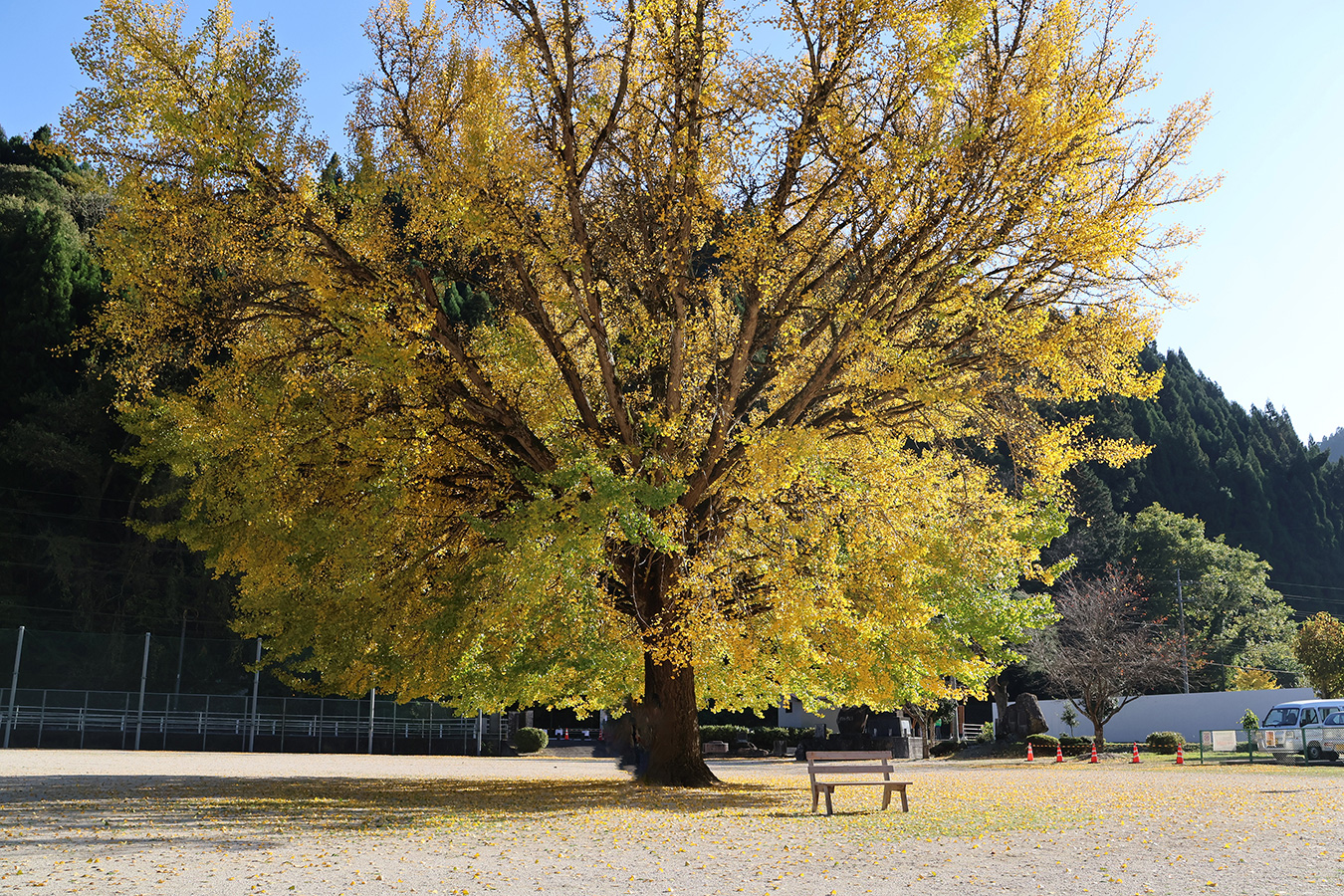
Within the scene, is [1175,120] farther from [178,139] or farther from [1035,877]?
[178,139]

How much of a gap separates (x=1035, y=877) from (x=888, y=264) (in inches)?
348

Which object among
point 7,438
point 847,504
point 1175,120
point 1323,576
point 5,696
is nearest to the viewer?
point 1175,120

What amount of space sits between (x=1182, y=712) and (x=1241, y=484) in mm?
47146

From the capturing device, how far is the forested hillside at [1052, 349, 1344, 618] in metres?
82.6

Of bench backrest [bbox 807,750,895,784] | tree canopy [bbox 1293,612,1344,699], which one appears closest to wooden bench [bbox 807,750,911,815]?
bench backrest [bbox 807,750,895,784]

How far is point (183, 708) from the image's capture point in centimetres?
3650

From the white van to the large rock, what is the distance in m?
12.7

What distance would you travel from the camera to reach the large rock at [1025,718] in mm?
46500

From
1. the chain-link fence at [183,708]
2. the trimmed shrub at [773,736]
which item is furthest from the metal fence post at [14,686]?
the trimmed shrub at [773,736]

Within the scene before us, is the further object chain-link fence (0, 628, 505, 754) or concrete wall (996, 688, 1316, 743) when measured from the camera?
concrete wall (996, 688, 1316, 743)

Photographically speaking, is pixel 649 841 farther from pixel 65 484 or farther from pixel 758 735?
pixel 65 484

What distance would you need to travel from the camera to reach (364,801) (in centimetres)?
1352

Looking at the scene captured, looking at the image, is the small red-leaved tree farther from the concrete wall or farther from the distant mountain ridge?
the distant mountain ridge

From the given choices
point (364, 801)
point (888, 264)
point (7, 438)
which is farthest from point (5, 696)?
point (888, 264)
